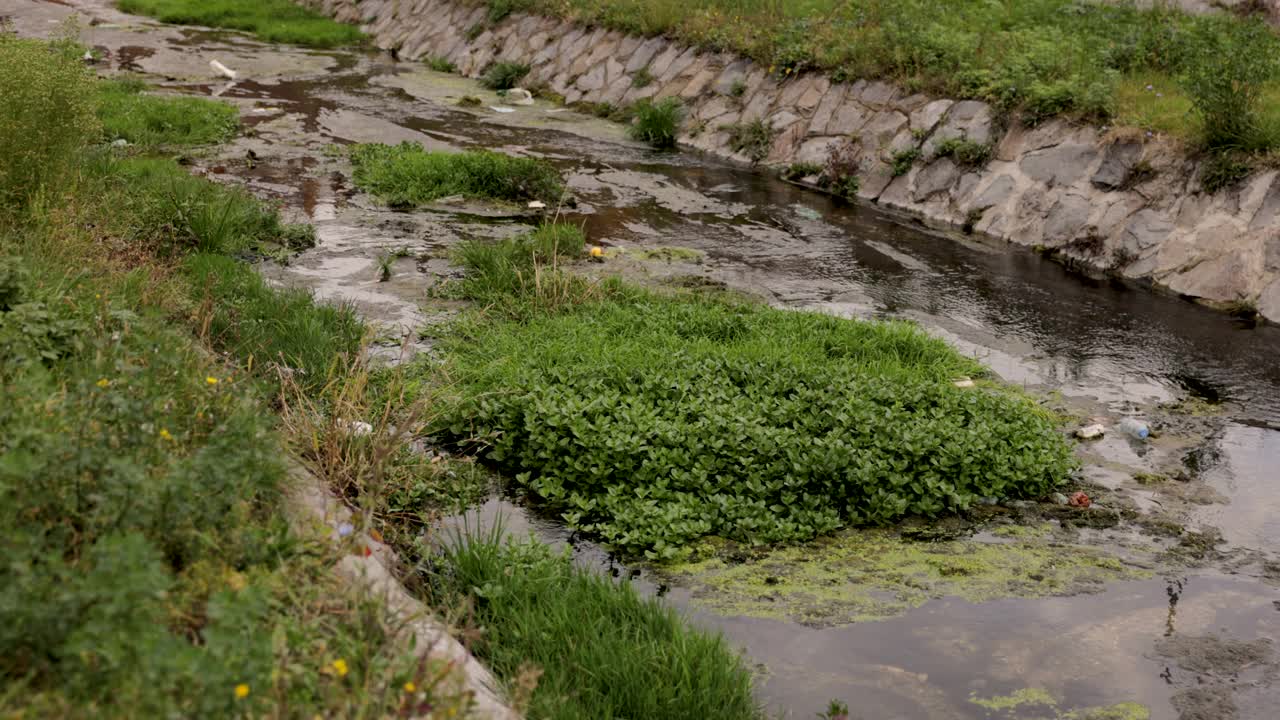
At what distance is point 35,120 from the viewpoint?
7953 millimetres

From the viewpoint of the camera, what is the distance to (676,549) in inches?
239

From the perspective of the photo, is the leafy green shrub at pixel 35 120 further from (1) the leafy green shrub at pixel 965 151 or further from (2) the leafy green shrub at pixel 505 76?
(2) the leafy green shrub at pixel 505 76

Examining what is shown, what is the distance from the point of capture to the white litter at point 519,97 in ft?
63.7

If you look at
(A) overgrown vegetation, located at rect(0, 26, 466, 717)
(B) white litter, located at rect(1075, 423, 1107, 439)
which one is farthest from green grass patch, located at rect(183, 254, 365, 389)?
(B) white litter, located at rect(1075, 423, 1107, 439)

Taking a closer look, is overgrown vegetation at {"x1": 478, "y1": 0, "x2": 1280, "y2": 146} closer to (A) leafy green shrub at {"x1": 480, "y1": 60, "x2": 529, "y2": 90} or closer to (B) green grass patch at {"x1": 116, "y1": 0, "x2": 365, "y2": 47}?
(A) leafy green shrub at {"x1": 480, "y1": 60, "x2": 529, "y2": 90}

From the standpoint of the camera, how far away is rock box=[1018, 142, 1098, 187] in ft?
41.5

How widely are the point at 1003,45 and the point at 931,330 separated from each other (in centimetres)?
692

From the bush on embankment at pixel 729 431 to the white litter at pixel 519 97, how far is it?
11.5 m

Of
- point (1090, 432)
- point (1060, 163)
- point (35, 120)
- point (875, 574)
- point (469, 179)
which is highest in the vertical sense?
point (1060, 163)

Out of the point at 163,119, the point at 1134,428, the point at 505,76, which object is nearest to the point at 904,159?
the point at 1134,428

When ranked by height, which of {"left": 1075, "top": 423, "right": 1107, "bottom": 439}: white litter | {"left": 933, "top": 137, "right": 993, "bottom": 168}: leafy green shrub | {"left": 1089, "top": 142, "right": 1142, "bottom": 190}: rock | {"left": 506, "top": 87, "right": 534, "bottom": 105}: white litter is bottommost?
{"left": 1075, "top": 423, "right": 1107, "bottom": 439}: white litter

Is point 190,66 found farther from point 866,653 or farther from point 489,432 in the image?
point 866,653

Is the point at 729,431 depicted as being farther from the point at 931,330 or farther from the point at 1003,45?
the point at 1003,45

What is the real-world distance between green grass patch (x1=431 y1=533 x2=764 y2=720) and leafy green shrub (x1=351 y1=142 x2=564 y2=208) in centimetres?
809
